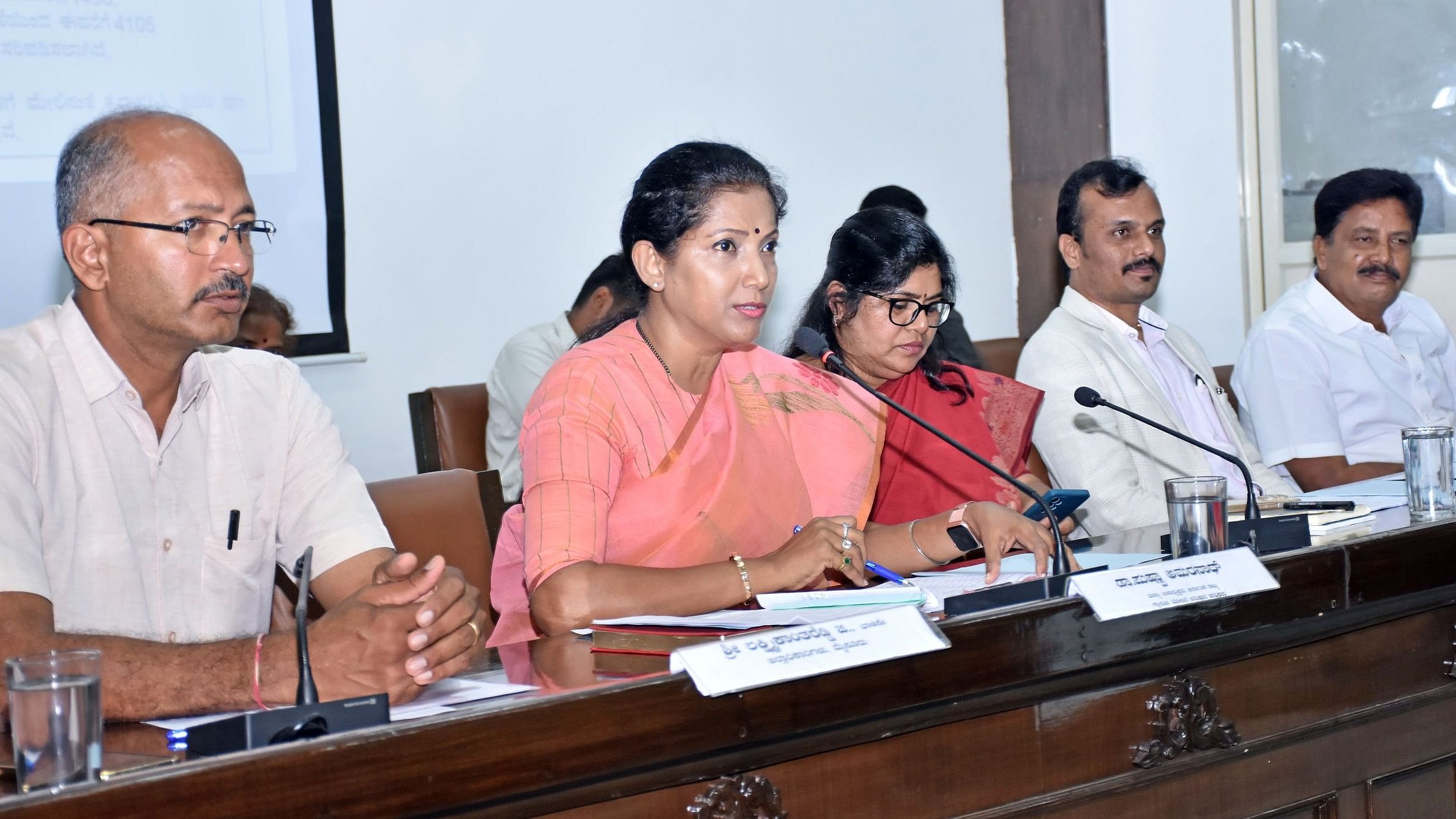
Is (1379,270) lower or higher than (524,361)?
higher

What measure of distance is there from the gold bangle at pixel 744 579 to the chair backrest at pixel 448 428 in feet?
5.98

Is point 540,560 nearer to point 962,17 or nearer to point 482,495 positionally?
point 482,495

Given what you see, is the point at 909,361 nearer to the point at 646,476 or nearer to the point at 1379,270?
the point at 646,476

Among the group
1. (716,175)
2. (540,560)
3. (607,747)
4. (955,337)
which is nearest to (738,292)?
(716,175)

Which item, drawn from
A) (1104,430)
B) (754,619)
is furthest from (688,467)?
(1104,430)

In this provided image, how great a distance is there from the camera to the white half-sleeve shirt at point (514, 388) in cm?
357

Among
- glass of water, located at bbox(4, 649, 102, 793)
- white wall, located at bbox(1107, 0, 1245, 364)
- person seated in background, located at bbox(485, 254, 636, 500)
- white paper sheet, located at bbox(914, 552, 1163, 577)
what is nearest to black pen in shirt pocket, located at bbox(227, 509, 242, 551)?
glass of water, located at bbox(4, 649, 102, 793)

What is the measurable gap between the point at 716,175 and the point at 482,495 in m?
0.62

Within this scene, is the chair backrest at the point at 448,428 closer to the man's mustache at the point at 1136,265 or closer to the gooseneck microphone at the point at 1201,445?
the man's mustache at the point at 1136,265

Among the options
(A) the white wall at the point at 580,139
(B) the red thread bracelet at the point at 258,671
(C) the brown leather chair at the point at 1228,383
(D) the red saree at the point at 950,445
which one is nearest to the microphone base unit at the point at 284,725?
(B) the red thread bracelet at the point at 258,671

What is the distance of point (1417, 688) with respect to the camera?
181 cm

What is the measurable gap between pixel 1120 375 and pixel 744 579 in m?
1.50

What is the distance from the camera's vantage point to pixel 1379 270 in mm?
3400

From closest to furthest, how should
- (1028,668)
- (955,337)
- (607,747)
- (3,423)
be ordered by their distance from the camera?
(607,747)
(1028,668)
(3,423)
(955,337)
